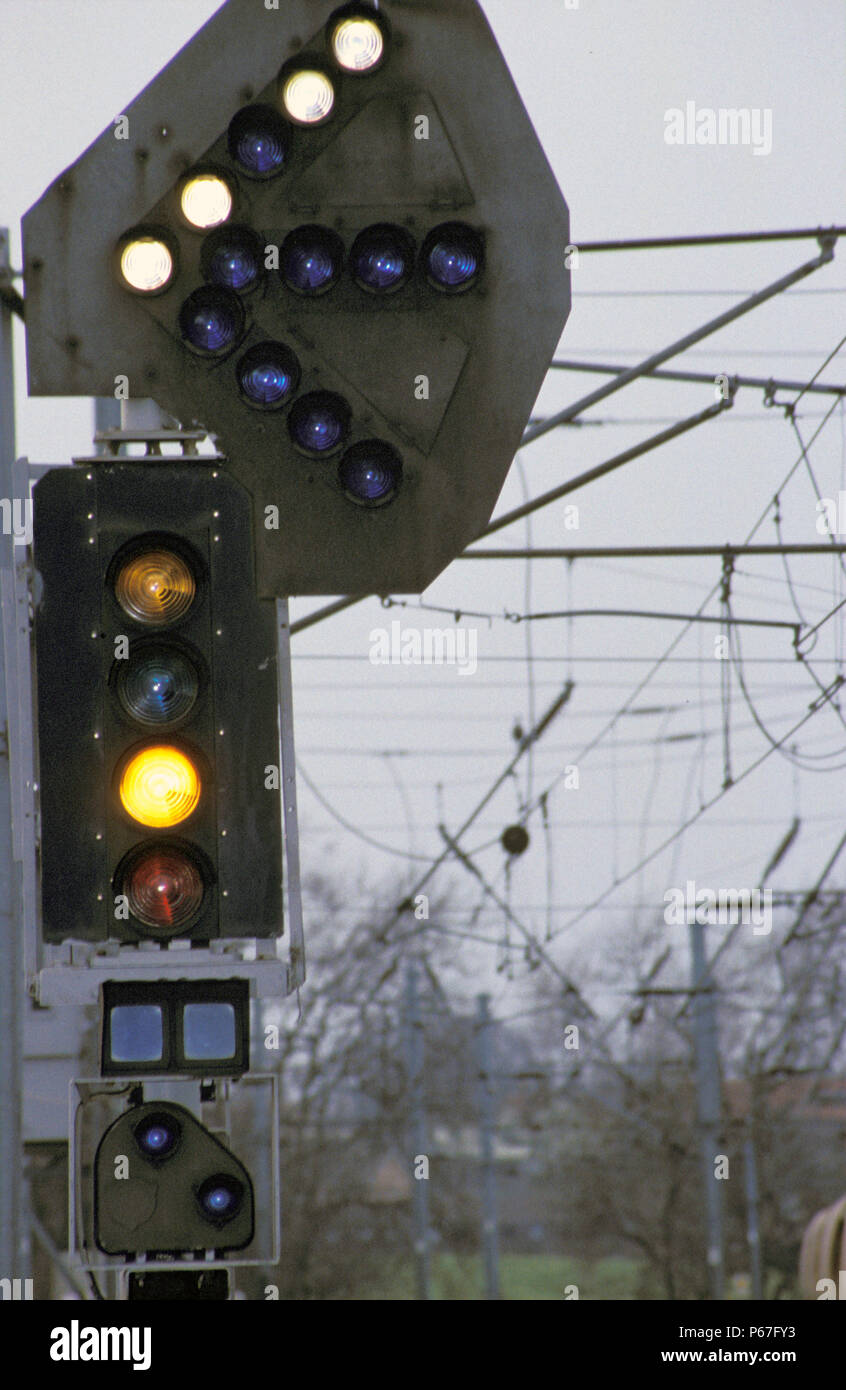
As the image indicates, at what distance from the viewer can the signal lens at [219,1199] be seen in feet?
13.3

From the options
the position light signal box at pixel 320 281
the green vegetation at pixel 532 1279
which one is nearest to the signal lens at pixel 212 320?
the position light signal box at pixel 320 281

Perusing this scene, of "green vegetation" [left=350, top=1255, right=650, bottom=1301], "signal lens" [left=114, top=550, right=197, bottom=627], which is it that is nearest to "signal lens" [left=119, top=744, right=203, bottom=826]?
"signal lens" [left=114, top=550, right=197, bottom=627]

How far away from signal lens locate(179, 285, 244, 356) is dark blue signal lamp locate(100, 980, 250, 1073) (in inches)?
58.3

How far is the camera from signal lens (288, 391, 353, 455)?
4.49 metres

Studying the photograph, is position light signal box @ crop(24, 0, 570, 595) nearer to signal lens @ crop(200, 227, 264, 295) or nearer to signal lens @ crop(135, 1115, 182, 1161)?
signal lens @ crop(200, 227, 264, 295)

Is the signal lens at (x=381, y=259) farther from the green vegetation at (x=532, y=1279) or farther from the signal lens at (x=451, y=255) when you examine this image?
the green vegetation at (x=532, y=1279)

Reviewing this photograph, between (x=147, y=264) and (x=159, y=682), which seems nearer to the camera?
(x=159, y=682)

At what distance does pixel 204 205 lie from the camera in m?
4.46

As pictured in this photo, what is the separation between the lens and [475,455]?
4664mm

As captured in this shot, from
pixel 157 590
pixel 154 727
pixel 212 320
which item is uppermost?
pixel 212 320

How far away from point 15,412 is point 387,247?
3241 millimetres

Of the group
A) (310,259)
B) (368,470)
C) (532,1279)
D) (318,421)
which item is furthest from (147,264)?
(532,1279)

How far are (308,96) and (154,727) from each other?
1.57 metres

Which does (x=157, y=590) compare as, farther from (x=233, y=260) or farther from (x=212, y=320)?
(x=233, y=260)
